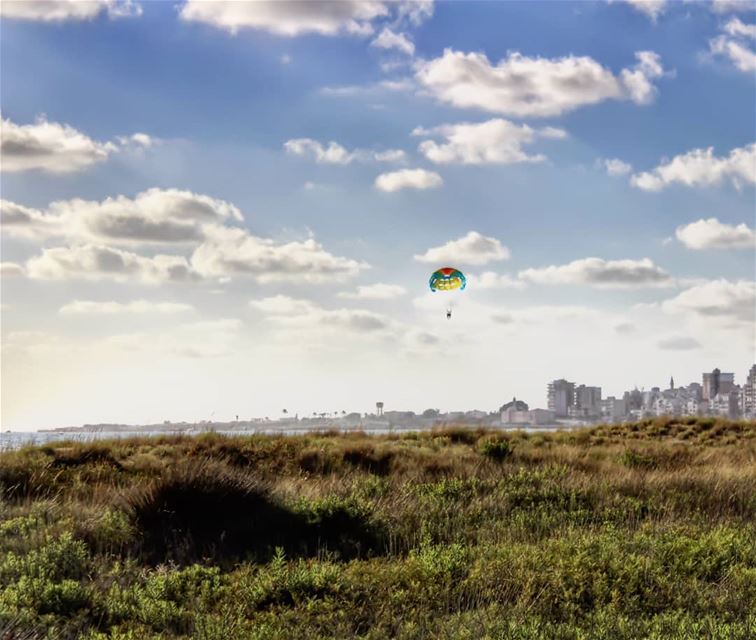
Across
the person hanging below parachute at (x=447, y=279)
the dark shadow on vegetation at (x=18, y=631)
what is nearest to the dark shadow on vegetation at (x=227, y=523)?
the dark shadow on vegetation at (x=18, y=631)

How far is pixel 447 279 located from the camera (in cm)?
3434

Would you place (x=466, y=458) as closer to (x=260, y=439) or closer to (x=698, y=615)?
(x=260, y=439)

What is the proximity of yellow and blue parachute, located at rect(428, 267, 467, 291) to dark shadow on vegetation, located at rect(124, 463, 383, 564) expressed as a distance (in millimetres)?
22525

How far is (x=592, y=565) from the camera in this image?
8594mm

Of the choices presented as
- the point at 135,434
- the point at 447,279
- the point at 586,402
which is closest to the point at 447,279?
the point at 447,279

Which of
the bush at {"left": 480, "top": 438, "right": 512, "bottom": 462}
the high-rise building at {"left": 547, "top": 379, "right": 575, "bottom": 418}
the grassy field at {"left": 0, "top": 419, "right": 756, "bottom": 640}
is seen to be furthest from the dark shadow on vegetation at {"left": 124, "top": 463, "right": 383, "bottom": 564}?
the high-rise building at {"left": 547, "top": 379, "right": 575, "bottom": 418}

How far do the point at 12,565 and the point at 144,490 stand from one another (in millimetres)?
2696

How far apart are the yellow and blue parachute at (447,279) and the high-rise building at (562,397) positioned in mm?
90666

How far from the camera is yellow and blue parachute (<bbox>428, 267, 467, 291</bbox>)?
111 ft

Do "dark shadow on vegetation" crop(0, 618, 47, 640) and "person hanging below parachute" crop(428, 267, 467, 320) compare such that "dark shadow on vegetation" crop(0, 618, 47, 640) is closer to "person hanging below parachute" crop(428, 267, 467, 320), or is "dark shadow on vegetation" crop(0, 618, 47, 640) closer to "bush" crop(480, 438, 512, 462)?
"bush" crop(480, 438, 512, 462)

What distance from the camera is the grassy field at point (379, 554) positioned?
721cm

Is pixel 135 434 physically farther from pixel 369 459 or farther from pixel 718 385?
pixel 718 385

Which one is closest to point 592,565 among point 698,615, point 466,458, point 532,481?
point 698,615

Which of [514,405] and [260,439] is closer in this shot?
[260,439]
